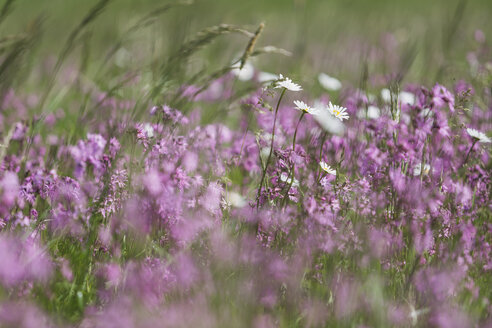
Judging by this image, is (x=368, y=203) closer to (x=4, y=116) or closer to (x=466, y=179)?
(x=466, y=179)

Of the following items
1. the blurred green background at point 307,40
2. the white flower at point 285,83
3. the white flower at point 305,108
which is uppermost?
the white flower at point 285,83

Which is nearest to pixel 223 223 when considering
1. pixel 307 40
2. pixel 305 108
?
pixel 305 108

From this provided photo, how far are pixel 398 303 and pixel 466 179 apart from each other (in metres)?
1.18

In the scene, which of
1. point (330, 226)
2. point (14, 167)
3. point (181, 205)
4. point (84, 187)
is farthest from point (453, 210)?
point (14, 167)

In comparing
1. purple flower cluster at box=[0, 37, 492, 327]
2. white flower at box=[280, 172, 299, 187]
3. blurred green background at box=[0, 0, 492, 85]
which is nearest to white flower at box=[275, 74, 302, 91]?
purple flower cluster at box=[0, 37, 492, 327]

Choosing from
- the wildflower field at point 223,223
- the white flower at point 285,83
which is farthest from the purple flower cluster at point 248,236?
the white flower at point 285,83

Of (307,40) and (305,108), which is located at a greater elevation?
(305,108)

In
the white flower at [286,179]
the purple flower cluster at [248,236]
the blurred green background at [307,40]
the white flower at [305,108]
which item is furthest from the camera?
the blurred green background at [307,40]

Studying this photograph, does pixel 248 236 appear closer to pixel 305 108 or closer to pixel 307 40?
pixel 305 108

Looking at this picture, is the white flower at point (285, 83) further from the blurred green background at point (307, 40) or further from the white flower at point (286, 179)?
the blurred green background at point (307, 40)

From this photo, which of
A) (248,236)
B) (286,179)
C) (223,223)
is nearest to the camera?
(248,236)

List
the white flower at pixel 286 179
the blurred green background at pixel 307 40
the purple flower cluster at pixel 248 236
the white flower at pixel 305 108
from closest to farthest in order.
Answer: the purple flower cluster at pixel 248 236
the white flower at pixel 286 179
the white flower at pixel 305 108
the blurred green background at pixel 307 40

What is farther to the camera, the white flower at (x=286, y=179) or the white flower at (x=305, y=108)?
the white flower at (x=305, y=108)

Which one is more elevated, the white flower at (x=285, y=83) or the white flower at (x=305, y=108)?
the white flower at (x=285, y=83)
